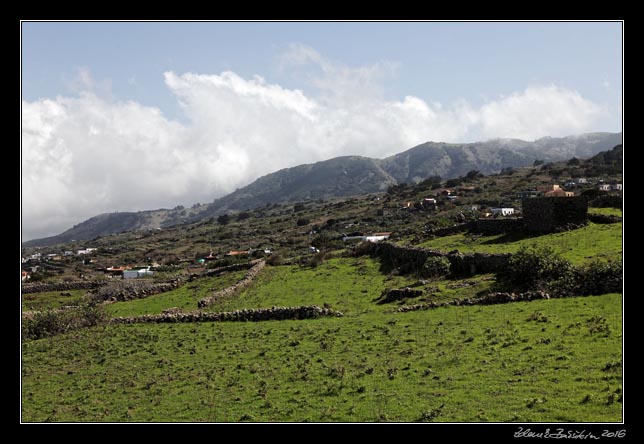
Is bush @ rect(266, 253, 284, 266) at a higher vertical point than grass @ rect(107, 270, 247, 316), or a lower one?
higher

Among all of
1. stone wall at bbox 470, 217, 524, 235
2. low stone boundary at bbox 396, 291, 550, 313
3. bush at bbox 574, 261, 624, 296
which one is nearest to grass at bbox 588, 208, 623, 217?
stone wall at bbox 470, 217, 524, 235

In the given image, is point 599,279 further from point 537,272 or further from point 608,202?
point 608,202

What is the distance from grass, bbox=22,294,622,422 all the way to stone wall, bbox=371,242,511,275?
256 inches

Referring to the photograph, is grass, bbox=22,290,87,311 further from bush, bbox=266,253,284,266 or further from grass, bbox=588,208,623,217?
grass, bbox=588,208,623,217

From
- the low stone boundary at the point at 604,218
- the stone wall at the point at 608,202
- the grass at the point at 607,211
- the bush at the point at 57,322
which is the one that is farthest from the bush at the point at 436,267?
the bush at the point at 57,322

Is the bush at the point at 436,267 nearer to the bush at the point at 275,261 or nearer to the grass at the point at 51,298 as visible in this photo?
the bush at the point at 275,261

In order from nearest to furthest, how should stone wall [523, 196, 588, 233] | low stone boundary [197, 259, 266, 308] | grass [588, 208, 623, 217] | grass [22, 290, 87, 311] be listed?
1. low stone boundary [197, 259, 266, 308]
2. stone wall [523, 196, 588, 233]
3. grass [588, 208, 623, 217]
4. grass [22, 290, 87, 311]

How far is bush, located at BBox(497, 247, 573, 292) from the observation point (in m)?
22.9

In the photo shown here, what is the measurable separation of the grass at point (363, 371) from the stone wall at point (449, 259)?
649 centimetres

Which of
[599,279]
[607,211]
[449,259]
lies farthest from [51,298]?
[607,211]

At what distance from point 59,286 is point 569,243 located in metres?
50.3

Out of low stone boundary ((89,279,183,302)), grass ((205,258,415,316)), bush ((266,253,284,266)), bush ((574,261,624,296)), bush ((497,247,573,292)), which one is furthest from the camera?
bush ((266,253,284,266))

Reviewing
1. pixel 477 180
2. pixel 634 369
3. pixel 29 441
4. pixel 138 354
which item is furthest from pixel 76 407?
pixel 477 180

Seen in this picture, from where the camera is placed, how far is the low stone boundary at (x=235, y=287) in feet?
112
